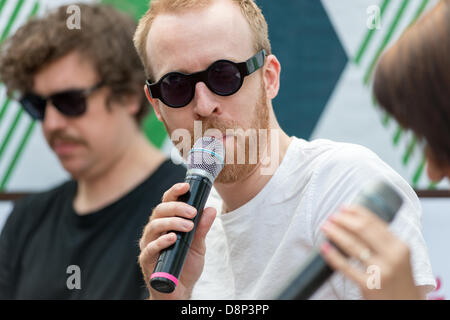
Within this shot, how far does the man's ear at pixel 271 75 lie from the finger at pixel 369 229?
0.81 metres

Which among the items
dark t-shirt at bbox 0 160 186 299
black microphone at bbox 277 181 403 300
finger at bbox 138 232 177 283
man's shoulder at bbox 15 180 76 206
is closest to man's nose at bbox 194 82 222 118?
finger at bbox 138 232 177 283

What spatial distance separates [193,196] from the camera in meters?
1.20

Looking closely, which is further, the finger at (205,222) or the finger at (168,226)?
the finger at (205,222)

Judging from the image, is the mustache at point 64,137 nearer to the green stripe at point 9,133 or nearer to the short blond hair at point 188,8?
the green stripe at point 9,133

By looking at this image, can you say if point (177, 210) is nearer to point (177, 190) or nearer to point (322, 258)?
point (177, 190)

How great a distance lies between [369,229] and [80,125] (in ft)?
6.05

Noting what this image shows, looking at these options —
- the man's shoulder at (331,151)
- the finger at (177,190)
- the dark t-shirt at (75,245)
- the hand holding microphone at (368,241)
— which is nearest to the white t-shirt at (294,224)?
the man's shoulder at (331,151)

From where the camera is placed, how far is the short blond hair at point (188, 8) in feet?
4.74

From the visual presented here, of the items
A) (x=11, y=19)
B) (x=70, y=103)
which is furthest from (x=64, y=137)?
(x=11, y=19)

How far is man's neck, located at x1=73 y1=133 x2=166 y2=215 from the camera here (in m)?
2.42

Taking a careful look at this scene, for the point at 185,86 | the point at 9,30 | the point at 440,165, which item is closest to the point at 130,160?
the point at 9,30

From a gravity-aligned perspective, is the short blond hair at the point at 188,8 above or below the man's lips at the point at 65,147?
above

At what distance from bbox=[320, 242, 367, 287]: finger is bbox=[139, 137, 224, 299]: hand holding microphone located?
1.27 feet

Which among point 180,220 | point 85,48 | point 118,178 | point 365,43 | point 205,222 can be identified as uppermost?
point 180,220
